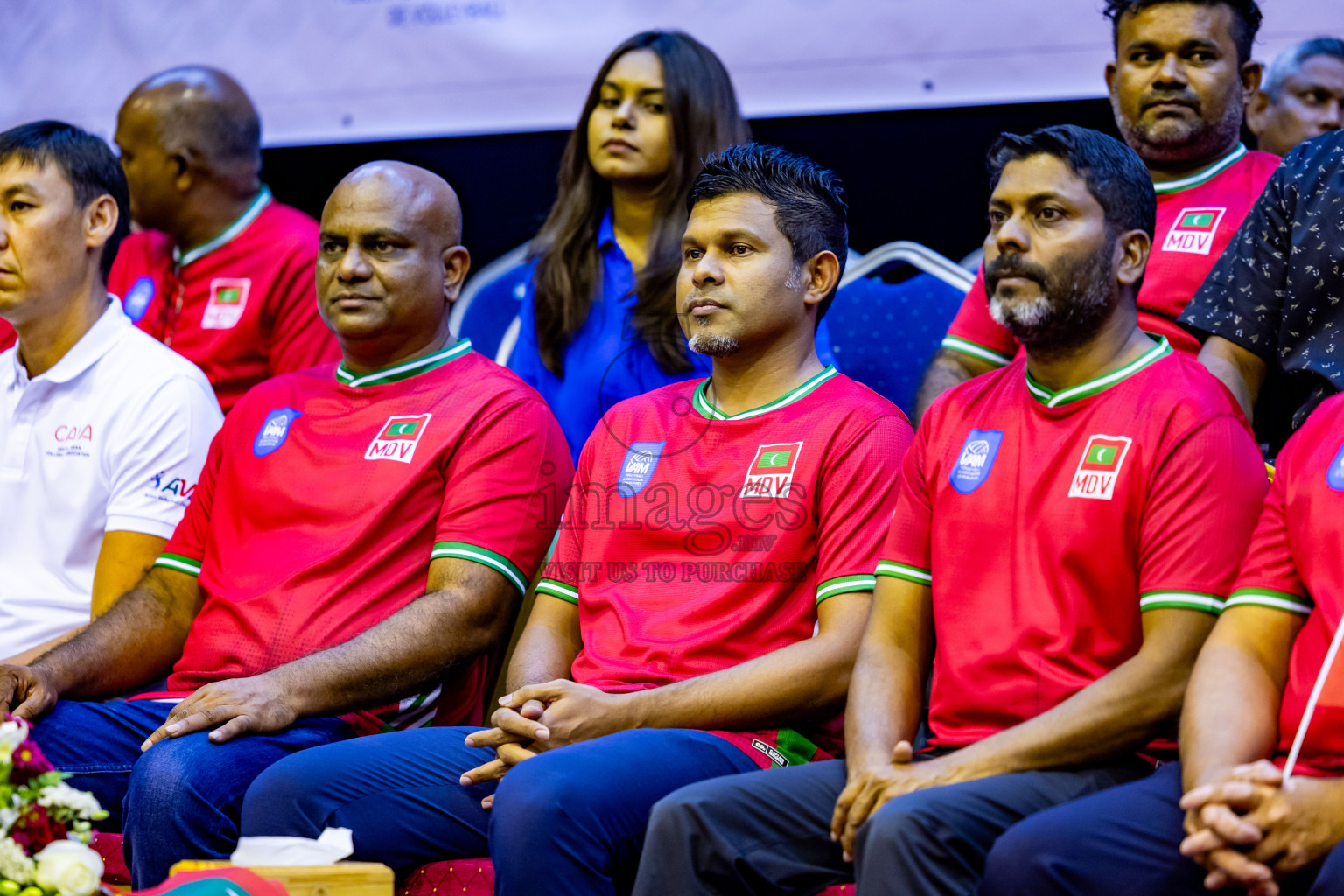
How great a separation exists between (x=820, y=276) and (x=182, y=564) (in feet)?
4.50

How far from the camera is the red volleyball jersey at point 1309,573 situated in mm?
1864

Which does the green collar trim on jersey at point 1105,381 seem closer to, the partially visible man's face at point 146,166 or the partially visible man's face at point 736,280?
the partially visible man's face at point 736,280

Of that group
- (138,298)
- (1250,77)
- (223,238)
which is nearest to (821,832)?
(1250,77)

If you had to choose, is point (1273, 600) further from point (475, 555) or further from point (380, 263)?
point (380, 263)

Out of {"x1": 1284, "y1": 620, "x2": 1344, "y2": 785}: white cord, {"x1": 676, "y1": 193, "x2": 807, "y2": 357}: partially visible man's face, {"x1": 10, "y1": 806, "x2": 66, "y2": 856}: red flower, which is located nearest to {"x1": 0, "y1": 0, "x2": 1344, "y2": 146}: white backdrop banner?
{"x1": 676, "y1": 193, "x2": 807, "y2": 357}: partially visible man's face

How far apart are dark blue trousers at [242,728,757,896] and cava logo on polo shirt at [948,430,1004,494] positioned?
54 cm

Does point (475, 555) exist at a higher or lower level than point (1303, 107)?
lower

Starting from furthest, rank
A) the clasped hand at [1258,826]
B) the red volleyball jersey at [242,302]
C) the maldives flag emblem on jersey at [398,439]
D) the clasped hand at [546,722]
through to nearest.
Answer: the red volleyball jersey at [242,302] → the maldives flag emblem on jersey at [398,439] → the clasped hand at [546,722] → the clasped hand at [1258,826]

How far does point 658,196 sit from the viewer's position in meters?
3.38

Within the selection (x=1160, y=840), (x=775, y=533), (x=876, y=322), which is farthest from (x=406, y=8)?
(x=1160, y=840)

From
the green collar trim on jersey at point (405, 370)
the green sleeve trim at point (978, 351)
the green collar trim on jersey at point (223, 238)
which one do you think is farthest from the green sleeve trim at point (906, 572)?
the green collar trim on jersey at point (223, 238)

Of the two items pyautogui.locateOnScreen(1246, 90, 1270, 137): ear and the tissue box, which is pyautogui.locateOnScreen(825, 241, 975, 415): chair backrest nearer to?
pyautogui.locateOnScreen(1246, 90, 1270, 137): ear

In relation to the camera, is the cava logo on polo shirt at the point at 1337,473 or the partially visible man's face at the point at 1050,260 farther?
the partially visible man's face at the point at 1050,260

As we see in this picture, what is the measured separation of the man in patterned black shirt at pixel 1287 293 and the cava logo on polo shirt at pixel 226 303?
2305 mm
